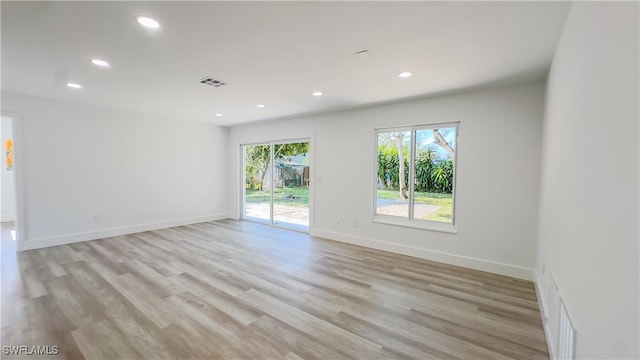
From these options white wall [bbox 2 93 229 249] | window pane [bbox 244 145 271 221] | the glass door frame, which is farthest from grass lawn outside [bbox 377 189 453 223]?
white wall [bbox 2 93 229 249]

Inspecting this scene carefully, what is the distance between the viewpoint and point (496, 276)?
3.45 m

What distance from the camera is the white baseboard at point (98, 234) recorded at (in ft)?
14.2

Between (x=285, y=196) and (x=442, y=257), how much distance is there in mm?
3671

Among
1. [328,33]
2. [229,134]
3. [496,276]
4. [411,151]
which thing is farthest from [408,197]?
[229,134]

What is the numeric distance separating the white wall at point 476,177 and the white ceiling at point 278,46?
41 centimetres

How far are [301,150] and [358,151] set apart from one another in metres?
1.55

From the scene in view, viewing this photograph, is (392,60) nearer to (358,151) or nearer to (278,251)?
(358,151)

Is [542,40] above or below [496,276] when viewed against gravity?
above

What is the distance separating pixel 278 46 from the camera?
2.41 m

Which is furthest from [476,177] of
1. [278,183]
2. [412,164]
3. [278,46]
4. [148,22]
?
[278,183]
